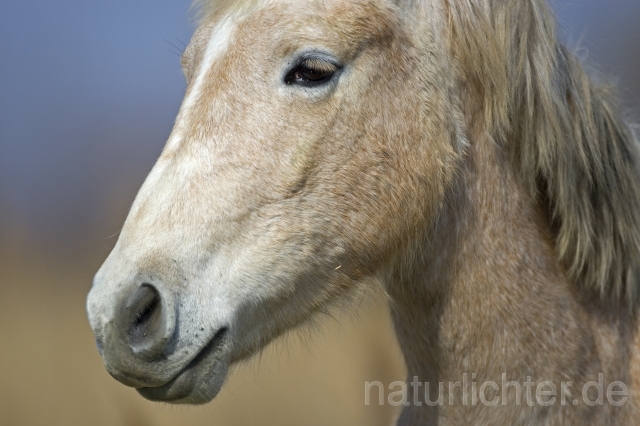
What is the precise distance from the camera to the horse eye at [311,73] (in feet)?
5.46

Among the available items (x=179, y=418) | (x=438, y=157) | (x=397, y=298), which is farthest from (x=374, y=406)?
(x=438, y=157)

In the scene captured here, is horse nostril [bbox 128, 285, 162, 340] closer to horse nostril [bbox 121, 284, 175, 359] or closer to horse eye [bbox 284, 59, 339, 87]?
horse nostril [bbox 121, 284, 175, 359]

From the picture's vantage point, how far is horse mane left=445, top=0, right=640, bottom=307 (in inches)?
72.5

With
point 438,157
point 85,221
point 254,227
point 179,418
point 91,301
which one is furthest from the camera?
point 85,221

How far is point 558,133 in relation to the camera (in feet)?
6.04

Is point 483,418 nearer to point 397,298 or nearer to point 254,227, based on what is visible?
point 397,298

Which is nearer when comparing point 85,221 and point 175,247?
point 175,247

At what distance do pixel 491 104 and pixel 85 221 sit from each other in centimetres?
657

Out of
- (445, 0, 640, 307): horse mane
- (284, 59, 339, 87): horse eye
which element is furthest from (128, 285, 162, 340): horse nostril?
(445, 0, 640, 307): horse mane

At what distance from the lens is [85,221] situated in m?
7.41

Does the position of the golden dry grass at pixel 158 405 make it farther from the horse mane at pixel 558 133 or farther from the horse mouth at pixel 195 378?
the horse mouth at pixel 195 378

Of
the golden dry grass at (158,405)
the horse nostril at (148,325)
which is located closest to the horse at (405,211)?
the horse nostril at (148,325)

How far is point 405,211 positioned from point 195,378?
0.77 m

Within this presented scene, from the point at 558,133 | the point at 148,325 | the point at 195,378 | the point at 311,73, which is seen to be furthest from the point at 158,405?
the point at 558,133
